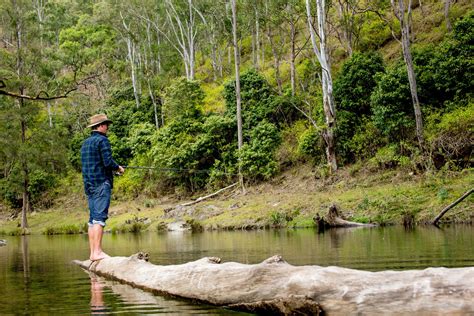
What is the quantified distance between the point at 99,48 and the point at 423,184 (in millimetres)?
37914

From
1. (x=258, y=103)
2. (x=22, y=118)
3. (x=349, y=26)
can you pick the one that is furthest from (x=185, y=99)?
(x=349, y=26)

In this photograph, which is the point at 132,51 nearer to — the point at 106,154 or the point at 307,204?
the point at 307,204

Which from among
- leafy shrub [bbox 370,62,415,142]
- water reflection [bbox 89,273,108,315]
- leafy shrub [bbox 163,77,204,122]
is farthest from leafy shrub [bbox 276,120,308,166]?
water reflection [bbox 89,273,108,315]

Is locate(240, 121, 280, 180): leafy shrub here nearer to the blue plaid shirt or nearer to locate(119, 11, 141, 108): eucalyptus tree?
locate(119, 11, 141, 108): eucalyptus tree

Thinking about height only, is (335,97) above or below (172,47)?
below

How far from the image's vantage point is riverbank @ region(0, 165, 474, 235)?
1792cm

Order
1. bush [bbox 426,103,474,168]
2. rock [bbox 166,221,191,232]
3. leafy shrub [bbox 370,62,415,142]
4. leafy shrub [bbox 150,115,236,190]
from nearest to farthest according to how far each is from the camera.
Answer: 1. bush [bbox 426,103,474,168]
2. leafy shrub [bbox 370,62,415,142]
3. rock [bbox 166,221,191,232]
4. leafy shrub [bbox 150,115,236,190]

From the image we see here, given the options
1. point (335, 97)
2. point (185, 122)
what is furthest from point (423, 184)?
point (185, 122)

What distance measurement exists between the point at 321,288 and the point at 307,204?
17.9 metres

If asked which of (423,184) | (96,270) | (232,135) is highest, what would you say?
(232,135)

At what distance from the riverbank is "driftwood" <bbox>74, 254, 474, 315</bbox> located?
12.8m

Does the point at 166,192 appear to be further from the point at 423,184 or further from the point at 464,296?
the point at 464,296

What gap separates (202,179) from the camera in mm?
33938

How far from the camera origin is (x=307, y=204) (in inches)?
858
